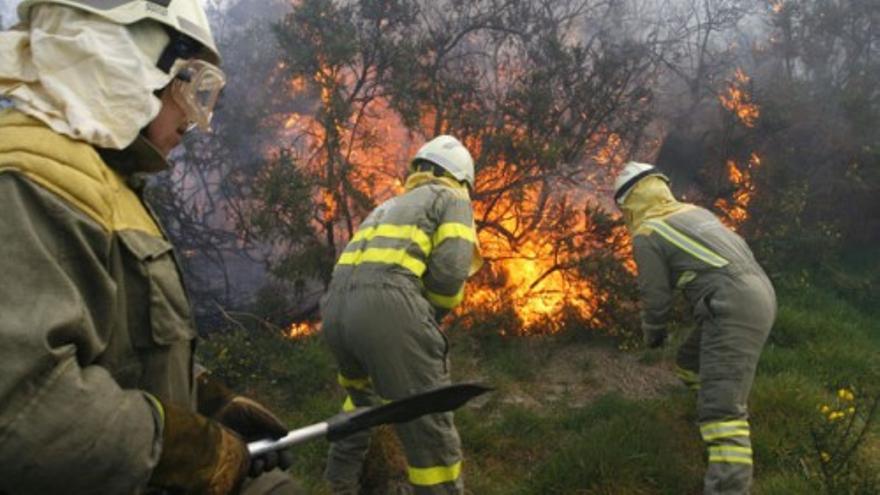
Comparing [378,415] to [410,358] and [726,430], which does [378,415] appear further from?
[726,430]

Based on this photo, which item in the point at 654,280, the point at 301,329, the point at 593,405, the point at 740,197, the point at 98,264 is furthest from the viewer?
the point at 740,197

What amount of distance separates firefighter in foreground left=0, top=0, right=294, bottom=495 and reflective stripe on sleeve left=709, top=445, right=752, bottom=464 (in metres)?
2.98

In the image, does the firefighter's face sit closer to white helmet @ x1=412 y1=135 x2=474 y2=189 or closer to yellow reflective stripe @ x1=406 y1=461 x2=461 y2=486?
yellow reflective stripe @ x1=406 y1=461 x2=461 y2=486

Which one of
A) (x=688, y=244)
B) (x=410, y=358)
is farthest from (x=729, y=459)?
(x=410, y=358)

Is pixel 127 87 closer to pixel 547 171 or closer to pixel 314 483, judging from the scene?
pixel 314 483

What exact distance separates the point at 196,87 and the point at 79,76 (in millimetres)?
366

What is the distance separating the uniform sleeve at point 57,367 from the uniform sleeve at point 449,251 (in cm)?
247

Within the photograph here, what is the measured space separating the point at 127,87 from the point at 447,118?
5978mm

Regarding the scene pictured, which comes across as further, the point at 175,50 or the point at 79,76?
the point at 175,50

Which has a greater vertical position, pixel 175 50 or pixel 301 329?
pixel 175 50

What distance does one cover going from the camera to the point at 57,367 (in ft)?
3.77

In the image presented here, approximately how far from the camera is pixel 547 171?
733 centimetres

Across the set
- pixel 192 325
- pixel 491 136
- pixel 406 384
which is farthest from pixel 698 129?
pixel 192 325

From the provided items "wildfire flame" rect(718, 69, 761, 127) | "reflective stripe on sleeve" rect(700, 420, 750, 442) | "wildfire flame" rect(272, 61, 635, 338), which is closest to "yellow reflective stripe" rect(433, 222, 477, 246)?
"reflective stripe on sleeve" rect(700, 420, 750, 442)
